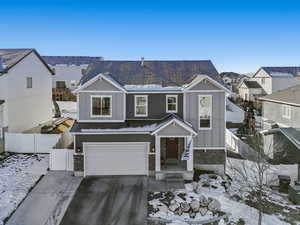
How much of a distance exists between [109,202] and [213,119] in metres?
8.17

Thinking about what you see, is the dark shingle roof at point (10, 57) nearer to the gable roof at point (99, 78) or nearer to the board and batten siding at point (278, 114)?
the gable roof at point (99, 78)

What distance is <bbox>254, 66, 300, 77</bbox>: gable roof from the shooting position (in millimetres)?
53906

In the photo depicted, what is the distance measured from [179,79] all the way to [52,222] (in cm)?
1171

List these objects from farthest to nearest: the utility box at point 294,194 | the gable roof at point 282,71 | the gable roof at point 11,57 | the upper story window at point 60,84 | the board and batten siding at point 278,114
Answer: the gable roof at point 282,71, the upper story window at point 60,84, the board and batten siding at point 278,114, the gable roof at point 11,57, the utility box at point 294,194

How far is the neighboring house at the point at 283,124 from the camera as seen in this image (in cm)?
2095

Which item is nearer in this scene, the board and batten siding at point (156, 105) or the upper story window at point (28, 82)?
the board and batten siding at point (156, 105)

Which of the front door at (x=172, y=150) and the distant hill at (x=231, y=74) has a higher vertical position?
the distant hill at (x=231, y=74)

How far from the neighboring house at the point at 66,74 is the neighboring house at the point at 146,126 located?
102 ft

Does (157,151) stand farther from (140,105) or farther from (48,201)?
(48,201)

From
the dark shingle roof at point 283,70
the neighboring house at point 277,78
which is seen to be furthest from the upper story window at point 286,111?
the dark shingle roof at point 283,70

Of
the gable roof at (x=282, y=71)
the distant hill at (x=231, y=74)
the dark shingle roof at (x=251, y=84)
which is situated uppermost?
the distant hill at (x=231, y=74)

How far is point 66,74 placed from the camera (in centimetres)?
5216

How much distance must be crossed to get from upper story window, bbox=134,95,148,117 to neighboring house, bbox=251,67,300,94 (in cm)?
4057

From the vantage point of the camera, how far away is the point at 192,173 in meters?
17.6
